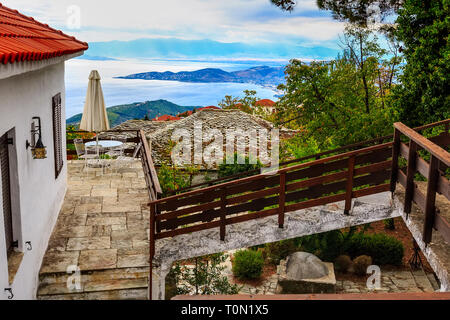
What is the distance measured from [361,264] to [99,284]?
11051 mm

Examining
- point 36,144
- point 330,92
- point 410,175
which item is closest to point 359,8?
point 330,92

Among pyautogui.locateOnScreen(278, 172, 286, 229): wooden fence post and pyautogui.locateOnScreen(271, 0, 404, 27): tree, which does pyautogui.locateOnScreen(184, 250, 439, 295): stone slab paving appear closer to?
pyautogui.locateOnScreen(278, 172, 286, 229): wooden fence post

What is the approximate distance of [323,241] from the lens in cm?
1481

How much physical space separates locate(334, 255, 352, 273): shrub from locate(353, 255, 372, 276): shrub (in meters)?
0.20

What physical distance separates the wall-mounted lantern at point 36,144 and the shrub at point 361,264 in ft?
38.7

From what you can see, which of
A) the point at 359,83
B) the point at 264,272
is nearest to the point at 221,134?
the point at 359,83

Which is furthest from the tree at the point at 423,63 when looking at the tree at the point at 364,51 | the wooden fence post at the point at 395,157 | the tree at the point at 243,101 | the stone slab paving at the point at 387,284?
the tree at the point at 243,101

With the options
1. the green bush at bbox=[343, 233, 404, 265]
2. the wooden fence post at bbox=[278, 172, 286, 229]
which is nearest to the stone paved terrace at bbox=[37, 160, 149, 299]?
the wooden fence post at bbox=[278, 172, 286, 229]

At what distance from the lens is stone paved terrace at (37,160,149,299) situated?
592 cm

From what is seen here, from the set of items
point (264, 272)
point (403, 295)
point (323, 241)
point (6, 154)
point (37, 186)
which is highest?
point (403, 295)

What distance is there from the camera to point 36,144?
229 inches

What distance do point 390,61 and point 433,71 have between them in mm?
9055

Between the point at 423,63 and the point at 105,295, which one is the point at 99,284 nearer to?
the point at 105,295
